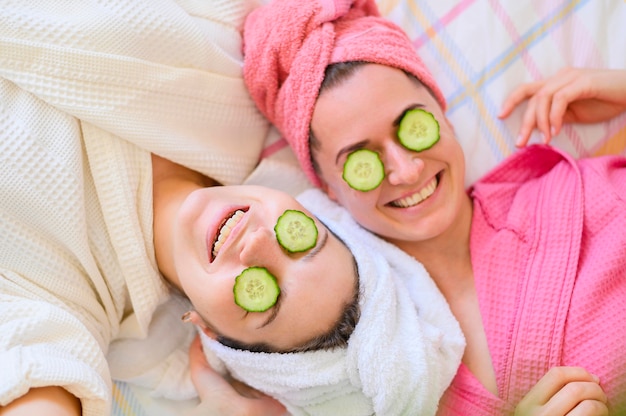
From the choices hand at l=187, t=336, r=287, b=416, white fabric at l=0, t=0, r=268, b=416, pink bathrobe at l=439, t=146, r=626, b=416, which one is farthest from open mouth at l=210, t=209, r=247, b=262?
pink bathrobe at l=439, t=146, r=626, b=416

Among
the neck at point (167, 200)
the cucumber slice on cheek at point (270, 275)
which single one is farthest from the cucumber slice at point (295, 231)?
the neck at point (167, 200)

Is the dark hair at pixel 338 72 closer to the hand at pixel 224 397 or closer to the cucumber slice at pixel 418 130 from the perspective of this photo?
the cucumber slice at pixel 418 130

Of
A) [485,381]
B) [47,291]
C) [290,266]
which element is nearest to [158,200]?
[47,291]

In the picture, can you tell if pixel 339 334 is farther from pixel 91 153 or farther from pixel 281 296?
pixel 91 153

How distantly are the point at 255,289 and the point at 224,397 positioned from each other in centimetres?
45

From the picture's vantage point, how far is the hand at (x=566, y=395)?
1.49 metres

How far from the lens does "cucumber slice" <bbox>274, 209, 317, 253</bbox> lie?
58.0 inches

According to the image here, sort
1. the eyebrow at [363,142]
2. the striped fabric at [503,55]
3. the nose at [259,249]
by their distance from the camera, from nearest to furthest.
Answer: the nose at [259,249]
the eyebrow at [363,142]
the striped fabric at [503,55]

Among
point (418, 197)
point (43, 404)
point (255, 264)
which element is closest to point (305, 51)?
point (418, 197)

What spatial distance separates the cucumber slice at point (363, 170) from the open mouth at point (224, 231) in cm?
31

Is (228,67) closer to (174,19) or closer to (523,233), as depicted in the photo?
(174,19)

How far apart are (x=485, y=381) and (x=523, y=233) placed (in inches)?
17.7

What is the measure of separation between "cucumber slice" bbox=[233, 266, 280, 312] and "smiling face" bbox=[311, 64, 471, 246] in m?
0.41

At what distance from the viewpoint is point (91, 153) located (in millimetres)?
1650
